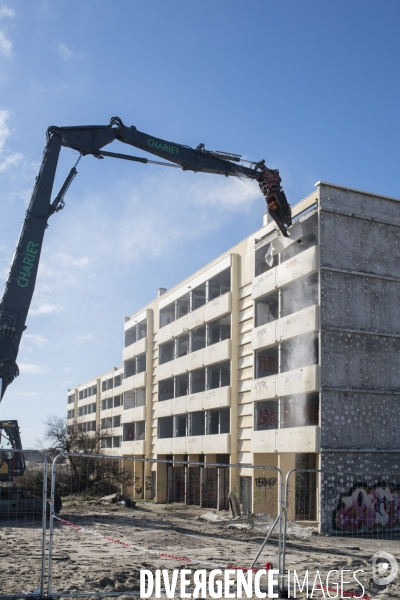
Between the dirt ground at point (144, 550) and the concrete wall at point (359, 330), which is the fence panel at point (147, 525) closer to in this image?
the dirt ground at point (144, 550)

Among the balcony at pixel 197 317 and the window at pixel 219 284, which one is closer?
the balcony at pixel 197 317

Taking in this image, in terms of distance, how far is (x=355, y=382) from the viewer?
27.8m

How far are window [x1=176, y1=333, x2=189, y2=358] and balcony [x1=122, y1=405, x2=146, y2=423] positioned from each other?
6.48 metres

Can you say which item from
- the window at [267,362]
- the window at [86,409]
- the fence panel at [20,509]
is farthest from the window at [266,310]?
the window at [86,409]

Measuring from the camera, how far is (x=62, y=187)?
24.8 metres

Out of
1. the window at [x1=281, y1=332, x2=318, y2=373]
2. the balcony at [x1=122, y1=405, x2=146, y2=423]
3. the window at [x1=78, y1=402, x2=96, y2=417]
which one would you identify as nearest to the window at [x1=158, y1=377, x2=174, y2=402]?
the balcony at [x1=122, y1=405, x2=146, y2=423]

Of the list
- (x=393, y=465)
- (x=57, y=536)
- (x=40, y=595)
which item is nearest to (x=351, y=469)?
(x=393, y=465)

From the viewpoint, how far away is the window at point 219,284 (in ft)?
130

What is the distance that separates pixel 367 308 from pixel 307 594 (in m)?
18.9

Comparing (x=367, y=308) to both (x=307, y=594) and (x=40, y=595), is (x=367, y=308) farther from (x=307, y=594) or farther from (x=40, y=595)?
(x=40, y=595)

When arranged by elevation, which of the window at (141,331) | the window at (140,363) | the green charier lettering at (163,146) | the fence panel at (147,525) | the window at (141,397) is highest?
the green charier lettering at (163,146)

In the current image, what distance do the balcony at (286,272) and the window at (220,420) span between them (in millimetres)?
8192

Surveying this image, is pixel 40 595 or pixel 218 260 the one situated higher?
pixel 218 260

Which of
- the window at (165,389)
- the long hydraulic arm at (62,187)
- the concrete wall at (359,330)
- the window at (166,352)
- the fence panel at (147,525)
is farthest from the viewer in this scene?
the window at (166,352)
